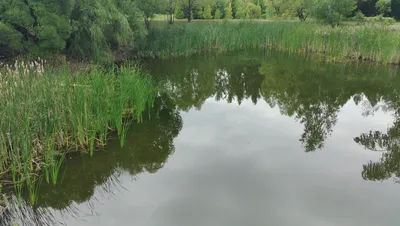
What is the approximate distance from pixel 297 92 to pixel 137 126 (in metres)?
5.56

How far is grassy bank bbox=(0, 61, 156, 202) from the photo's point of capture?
435 centimetres

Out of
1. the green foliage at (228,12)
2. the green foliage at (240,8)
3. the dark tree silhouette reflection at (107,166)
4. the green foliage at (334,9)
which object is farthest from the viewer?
the green foliage at (240,8)

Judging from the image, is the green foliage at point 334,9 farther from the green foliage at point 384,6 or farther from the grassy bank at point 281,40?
the green foliage at point 384,6

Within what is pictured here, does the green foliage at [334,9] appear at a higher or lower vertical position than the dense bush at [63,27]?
higher

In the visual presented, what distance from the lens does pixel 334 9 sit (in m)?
19.8

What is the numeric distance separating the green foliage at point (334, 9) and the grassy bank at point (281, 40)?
306 centimetres

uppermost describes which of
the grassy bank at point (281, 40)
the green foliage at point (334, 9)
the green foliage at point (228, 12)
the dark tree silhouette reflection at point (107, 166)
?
the green foliage at point (228, 12)

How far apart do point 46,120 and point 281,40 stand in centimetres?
1520

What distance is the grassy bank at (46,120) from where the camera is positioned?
14.3 ft

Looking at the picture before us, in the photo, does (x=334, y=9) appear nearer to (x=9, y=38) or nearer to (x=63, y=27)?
(x=63, y=27)

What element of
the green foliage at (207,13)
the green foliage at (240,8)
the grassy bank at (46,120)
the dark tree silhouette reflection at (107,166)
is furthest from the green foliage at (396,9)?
the grassy bank at (46,120)

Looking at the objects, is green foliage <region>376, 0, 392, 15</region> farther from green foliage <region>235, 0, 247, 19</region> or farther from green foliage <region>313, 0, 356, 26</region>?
green foliage <region>235, 0, 247, 19</region>

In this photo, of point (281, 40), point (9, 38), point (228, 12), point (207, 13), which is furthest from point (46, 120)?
point (228, 12)

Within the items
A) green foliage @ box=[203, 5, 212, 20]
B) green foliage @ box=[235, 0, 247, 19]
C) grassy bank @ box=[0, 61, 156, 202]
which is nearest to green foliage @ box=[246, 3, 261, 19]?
green foliage @ box=[235, 0, 247, 19]
